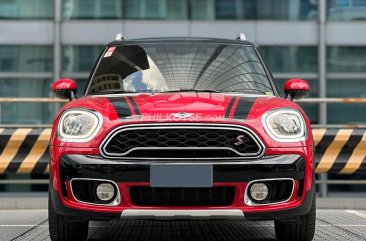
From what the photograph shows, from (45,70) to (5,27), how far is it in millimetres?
1702

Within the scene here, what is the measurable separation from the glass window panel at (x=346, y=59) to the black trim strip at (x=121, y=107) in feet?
51.0

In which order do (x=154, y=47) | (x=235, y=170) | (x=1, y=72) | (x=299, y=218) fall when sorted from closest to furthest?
(x=235, y=170), (x=299, y=218), (x=154, y=47), (x=1, y=72)

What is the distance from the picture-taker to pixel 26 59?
1967 cm

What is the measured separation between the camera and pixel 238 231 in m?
6.16

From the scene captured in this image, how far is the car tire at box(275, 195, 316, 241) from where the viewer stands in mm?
5113

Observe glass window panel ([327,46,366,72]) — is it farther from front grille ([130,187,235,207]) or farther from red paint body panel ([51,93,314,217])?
front grille ([130,187,235,207])

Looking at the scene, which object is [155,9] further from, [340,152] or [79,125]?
[79,125]

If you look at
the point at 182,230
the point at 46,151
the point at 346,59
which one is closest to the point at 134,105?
the point at 182,230

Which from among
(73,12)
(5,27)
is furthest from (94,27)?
(5,27)

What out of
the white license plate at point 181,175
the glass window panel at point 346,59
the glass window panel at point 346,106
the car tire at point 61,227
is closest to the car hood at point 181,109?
the white license plate at point 181,175

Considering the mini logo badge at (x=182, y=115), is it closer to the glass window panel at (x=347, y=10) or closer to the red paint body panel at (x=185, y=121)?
the red paint body panel at (x=185, y=121)

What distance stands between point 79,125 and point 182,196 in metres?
0.89

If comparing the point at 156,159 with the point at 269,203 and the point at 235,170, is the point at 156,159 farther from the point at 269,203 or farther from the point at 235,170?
the point at 269,203

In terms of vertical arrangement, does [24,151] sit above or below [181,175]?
below
